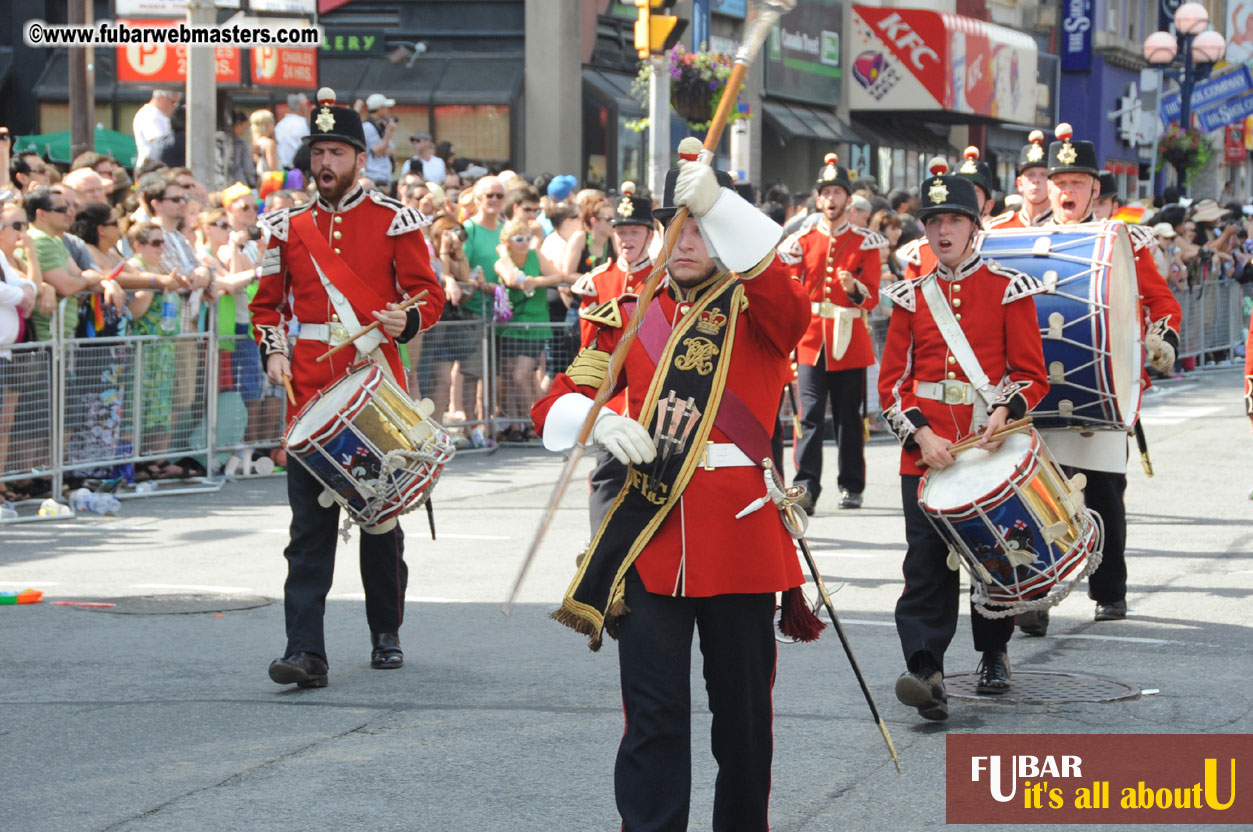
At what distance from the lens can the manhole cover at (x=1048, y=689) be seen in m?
7.09

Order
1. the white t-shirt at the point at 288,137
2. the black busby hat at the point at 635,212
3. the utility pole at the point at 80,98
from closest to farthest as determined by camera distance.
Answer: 1. the black busby hat at the point at 635,212
2. the utility pole at the point at 80,98
3. the white t-shirt at the point at 288,137

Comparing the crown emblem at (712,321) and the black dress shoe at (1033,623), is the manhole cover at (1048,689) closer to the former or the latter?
the black dress shoe at (1033,623)

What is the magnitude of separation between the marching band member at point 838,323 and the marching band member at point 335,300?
514cm

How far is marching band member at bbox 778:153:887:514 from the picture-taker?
1262cm

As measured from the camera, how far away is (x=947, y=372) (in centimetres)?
704

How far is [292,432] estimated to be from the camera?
291 inches

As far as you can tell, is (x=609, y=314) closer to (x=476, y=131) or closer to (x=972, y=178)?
(x=972, y=178)

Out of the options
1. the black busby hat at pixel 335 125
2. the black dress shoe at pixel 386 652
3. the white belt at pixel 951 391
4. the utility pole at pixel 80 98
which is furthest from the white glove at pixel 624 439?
the utility pole at pixel 80 98

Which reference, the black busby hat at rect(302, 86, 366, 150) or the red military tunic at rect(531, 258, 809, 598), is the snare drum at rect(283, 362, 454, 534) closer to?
the black busby hat at rect(302, 86, 366, 150)

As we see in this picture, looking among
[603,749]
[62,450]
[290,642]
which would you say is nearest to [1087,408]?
[603,749]

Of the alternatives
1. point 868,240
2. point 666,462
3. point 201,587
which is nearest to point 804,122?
point 868,240

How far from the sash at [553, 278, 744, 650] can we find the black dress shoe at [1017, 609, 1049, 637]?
3864mm

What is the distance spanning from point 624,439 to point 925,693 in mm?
2379

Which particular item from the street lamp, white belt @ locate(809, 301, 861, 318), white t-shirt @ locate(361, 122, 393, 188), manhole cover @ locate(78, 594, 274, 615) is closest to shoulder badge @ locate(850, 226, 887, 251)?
white belt @ locate(809, 301, 861, 318)
